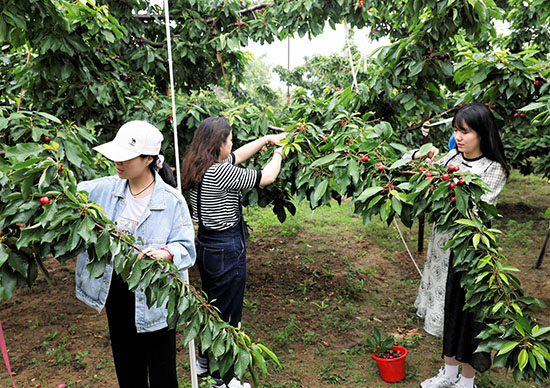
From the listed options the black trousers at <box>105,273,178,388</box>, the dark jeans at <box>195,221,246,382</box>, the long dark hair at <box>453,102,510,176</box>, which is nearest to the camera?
the black trousers at <box>105,273,178,388</box>

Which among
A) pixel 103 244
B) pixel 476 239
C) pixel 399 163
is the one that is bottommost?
pixel 476 239

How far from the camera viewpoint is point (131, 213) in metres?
1.81

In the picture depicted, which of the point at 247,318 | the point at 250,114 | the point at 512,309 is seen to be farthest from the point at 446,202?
the point at 247,318

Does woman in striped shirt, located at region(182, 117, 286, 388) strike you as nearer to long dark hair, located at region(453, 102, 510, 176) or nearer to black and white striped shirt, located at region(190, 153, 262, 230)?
black and white striped shirt, located at region(190, 153, 262, 230)

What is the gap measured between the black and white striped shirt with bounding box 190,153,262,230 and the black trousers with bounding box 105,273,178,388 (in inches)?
25.3

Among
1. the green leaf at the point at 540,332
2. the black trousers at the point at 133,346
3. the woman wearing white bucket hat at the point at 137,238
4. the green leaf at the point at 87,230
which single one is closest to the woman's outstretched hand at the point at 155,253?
the woman wearing white bucket hat at the point at 137,238

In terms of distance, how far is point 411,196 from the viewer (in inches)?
82.0

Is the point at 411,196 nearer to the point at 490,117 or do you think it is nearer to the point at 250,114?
the point at 490,117

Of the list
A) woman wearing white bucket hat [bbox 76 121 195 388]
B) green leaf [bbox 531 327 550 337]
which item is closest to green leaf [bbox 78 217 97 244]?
woman wearing white bucket hat [bbox 76 121 195 388]

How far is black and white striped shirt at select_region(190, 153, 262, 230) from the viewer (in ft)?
7.46

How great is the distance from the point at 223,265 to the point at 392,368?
128 cm

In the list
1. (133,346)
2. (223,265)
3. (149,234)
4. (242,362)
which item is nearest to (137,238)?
(149,234)

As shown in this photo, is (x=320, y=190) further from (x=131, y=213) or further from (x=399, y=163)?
(x=131, y=213)

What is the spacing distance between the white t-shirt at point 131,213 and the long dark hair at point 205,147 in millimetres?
489
